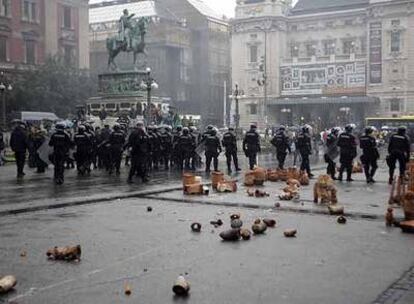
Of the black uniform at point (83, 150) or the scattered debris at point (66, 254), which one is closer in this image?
the scattered debris at point (66, 254)

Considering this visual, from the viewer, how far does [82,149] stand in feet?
68.6

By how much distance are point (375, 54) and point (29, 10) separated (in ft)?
133

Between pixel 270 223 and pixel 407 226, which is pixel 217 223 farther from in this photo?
pixel 407 226

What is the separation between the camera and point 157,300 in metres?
6.20

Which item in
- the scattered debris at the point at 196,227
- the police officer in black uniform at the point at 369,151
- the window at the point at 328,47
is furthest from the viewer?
the window at the point at 328,47

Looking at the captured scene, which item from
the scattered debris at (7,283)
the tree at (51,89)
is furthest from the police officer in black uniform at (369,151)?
the tree at (51,89)

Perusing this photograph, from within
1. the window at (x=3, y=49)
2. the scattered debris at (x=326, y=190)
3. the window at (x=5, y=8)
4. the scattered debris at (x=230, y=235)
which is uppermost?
the window at (x=5, y=8)

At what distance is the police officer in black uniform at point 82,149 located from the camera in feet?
67.2

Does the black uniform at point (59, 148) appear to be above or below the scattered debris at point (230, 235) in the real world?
above

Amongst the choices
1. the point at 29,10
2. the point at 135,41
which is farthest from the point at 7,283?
the point at 29,10

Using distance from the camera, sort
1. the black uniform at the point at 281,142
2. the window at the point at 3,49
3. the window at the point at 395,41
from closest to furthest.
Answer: the black uniform at the point at 281,142, the window at the point at 3,49, the window at the point at 395,41

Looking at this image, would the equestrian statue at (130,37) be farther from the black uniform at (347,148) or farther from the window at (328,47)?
the window at (328,47)

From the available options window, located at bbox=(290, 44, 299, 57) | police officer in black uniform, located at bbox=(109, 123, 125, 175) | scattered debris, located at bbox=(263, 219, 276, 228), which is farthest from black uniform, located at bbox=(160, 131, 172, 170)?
window, located at bbox=(290, 44, 299, 57)

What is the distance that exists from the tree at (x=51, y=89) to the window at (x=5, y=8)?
20.9 feet
